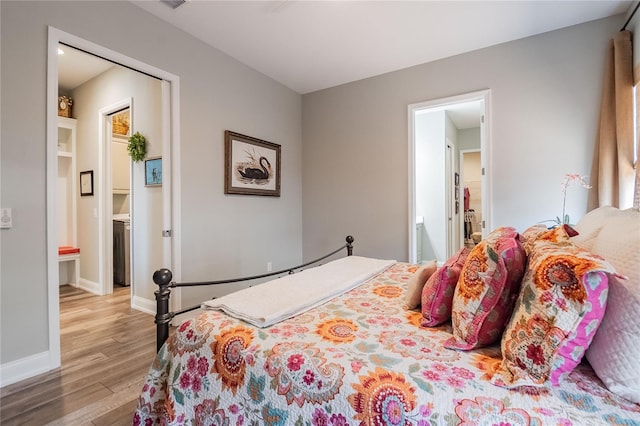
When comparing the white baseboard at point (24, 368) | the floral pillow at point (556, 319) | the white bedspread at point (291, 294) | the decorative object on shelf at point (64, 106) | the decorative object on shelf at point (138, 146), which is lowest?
the white baseboard at point (24, 368)

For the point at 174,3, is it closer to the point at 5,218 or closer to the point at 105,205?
the point at 5,218

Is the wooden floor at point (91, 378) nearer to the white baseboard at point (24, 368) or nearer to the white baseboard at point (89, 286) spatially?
the white baseboard at point (24, 368)

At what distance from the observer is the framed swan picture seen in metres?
3.24

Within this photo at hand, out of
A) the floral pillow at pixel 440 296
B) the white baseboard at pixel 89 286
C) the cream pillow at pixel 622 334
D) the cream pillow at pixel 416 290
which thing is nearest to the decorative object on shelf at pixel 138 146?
the white baseboard at pixel 89 286

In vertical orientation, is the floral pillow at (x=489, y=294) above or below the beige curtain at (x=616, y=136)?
below

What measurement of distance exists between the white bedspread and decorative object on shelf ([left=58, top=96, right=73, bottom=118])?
4.29 meters

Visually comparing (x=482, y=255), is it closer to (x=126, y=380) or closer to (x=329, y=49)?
(x=126, y=380)

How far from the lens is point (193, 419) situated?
3.59ft

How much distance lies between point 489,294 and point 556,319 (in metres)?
0.21

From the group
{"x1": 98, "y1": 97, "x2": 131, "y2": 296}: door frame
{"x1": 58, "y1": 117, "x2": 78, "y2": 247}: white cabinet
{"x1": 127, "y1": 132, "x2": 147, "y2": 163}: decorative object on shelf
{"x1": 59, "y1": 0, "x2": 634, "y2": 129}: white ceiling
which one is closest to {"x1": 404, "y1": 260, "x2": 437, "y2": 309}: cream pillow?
{"x1": 59, "y1": 0, "x2": 634, "y2": 129}: white ceiling

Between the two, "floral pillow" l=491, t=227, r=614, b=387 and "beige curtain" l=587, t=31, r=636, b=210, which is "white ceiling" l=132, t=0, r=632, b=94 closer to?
"beige curtain" l=587, t=31, r=636, b=210

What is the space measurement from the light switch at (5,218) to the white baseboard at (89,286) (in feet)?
7.60

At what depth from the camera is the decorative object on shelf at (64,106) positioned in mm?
3988

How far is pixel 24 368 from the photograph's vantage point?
6.31 ft
